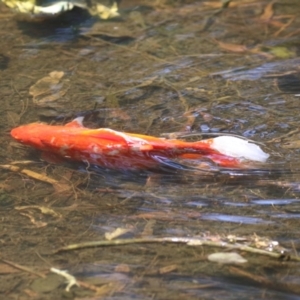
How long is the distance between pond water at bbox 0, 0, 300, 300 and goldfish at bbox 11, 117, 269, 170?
0.07m

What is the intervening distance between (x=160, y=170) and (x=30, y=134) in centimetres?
74

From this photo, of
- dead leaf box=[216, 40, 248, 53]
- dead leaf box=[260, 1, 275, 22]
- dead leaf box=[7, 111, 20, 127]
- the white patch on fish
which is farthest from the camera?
dead leaf box=[260, 1, 275, 22]

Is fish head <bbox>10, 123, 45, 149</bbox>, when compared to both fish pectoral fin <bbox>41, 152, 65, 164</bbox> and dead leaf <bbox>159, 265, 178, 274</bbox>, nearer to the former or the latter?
fish pectoral fin <bbox>41, 152, 65, 164</bbox>

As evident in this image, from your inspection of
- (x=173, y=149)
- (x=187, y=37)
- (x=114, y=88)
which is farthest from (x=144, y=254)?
(x=187, y=37)

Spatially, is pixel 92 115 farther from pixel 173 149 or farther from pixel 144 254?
pixel 144 254

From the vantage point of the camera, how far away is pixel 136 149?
335 cm

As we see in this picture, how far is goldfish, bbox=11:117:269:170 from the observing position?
3.34 metres

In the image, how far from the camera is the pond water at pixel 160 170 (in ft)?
8.71

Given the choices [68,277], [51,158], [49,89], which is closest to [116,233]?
[68,277]

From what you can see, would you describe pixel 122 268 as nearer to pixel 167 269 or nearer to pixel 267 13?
pixel 167 269

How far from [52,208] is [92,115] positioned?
891 mm

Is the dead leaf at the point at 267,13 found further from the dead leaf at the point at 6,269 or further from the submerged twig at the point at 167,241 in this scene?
the dead leaf at the point at 6,269

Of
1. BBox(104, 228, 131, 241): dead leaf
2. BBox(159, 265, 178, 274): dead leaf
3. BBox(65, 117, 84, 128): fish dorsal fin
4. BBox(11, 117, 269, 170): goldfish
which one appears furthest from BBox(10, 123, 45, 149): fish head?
BBox(159, 265, 178, 274): dead leaf

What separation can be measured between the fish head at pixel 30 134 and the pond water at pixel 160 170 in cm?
6
